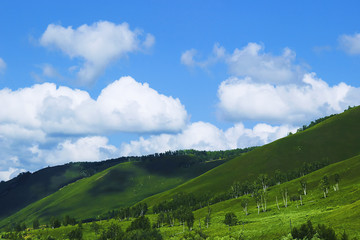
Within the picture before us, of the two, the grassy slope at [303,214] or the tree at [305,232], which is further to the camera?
the grassy slope at [303,214]

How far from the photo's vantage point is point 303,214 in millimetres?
102625

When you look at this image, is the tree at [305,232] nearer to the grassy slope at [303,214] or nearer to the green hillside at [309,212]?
the grassy slope at [303,214]

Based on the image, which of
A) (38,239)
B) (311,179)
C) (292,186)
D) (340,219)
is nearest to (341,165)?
(311,179)

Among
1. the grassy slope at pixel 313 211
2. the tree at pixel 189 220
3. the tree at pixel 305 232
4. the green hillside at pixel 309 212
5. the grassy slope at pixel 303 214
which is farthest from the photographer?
the tree at pixel 189 220

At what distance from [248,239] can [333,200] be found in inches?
1946

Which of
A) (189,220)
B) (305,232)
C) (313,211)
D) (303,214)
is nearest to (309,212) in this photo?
(313,211)

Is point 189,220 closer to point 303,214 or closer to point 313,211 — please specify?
point 303,214

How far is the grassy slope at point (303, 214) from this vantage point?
8134 centimetres

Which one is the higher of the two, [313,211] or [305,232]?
[305,232]

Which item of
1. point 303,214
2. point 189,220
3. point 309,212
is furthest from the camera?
point 189,220

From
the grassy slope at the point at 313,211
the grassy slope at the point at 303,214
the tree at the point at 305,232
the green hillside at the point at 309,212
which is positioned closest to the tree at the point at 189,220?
the grassy slope at the point at 303,214

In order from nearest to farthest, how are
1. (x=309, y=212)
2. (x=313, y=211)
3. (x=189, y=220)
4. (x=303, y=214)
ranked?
1. (x=303, y=214)
2. (x=309, y=212)
3. (x=313, y=211)
4. (x=189, y=220)

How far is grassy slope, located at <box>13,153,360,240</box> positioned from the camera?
81344 mm

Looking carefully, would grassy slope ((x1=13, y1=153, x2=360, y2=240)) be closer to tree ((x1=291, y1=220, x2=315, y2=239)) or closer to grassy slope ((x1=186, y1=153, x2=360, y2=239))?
grassy slope ((x1=186, y1=153, x2=360, y2=239))
